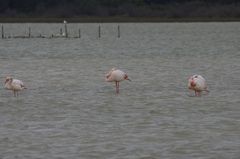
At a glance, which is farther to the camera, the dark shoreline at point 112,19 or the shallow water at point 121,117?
the dark shoreline at point 112,19

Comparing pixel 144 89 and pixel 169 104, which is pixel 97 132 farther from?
pixel 144 89

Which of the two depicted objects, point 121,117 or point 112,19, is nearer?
point 121,117

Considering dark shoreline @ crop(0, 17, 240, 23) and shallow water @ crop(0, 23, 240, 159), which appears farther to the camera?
dark shoreline @ crop(0, 17, 240, 23)

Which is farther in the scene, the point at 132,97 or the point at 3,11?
the point at 3,11

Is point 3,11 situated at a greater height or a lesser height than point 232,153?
greater

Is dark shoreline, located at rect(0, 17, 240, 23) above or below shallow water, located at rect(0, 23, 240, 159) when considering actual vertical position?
above

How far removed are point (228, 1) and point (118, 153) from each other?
11207 centimetres

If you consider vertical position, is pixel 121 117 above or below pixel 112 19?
below

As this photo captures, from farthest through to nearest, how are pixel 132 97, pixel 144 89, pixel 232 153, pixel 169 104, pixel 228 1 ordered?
1. pixel 228 1
2. pixel 144 89
3. pixel 132 97
4. pixel 169 104
5. pixel 232 153

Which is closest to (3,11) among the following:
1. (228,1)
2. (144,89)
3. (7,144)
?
(228,1)

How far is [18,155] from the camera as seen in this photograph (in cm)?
1498

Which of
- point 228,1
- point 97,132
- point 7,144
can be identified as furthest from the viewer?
point 228,1

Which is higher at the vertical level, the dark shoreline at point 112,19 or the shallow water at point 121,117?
the dark shoreline at point 112,19

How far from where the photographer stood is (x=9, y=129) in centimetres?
1775
